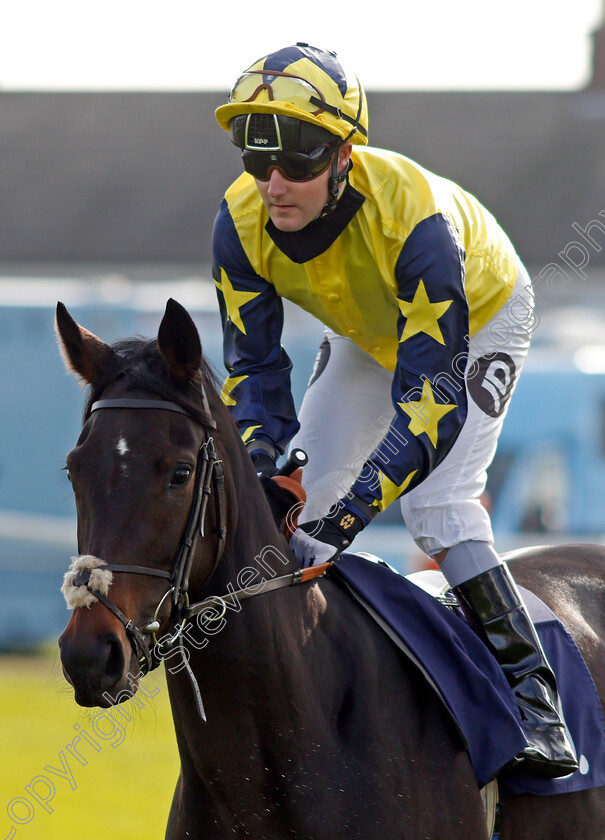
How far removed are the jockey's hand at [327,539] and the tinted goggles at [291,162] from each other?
95 centimetres

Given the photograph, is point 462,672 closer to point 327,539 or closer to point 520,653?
point 520,653

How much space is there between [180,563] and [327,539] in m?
0.57

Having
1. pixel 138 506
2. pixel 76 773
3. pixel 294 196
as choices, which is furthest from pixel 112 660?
pixel 76 773

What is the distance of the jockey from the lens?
3088 millimetres

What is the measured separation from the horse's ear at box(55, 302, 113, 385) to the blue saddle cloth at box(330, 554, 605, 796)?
2.90 feet

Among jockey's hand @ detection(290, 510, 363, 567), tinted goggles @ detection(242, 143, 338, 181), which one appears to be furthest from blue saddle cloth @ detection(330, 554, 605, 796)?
tinted goggles @ detection(242, 143, 338, 181)

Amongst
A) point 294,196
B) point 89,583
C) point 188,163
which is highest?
point 188,163

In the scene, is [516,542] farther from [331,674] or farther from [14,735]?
[331,674]

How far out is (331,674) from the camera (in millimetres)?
2906

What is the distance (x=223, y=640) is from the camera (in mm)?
2746

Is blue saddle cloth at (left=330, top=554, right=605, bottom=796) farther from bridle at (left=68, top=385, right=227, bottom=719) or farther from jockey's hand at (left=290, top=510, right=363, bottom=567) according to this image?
bridle at (left=68, top=385, right=227, bottom=719)

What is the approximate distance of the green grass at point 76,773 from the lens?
230 inches

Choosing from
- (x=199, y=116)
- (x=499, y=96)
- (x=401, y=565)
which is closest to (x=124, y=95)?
(x=199, y=116)

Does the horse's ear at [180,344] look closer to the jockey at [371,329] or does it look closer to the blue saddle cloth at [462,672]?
the jockey at [371,329]
